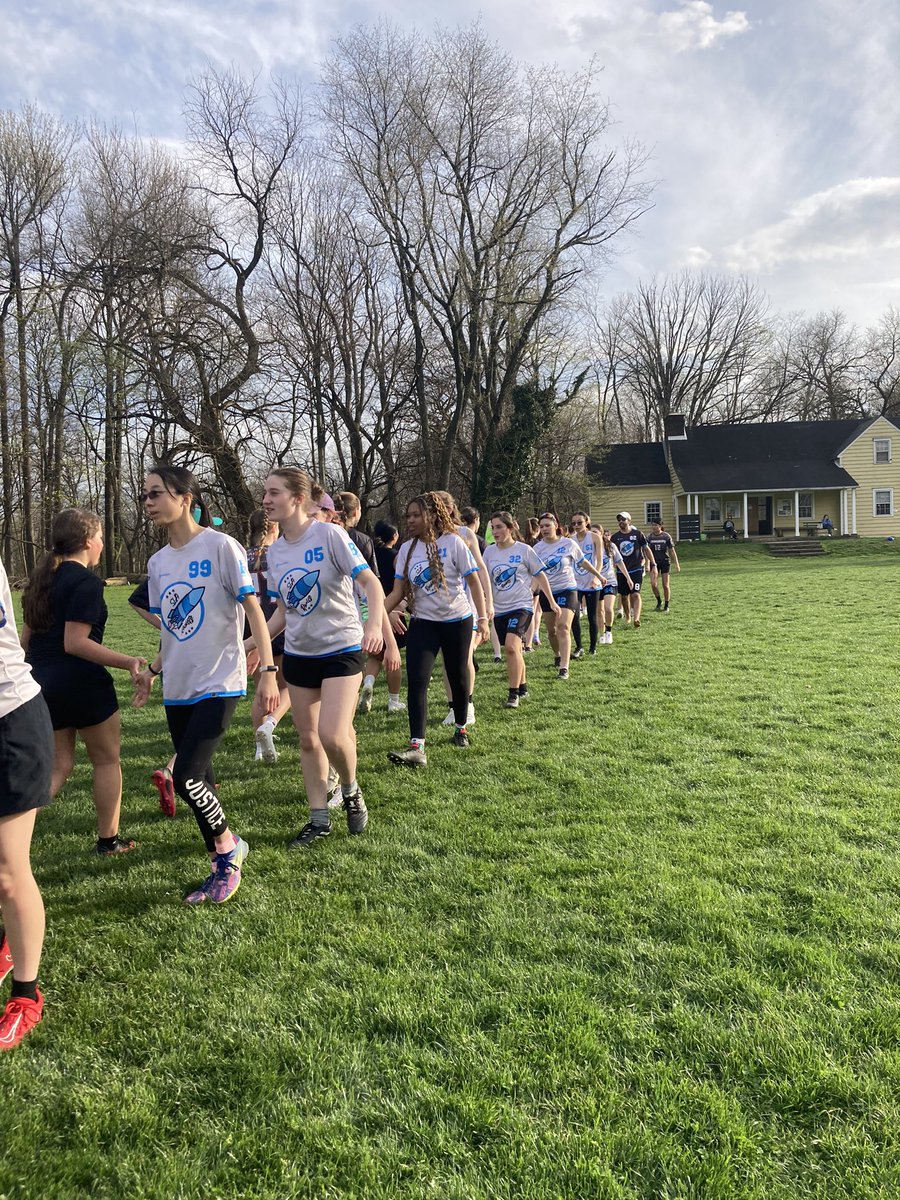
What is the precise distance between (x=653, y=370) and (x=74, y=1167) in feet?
172

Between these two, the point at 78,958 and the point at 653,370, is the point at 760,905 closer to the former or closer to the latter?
the point at 78,958

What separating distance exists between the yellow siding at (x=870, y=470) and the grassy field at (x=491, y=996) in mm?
38146

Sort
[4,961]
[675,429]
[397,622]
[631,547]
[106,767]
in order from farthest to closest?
1. [675,429]
2. [631,547]
3. [397,622]
4. [106,767]
5. [4,961]

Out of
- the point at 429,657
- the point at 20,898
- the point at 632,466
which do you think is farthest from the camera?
the point at 632,466

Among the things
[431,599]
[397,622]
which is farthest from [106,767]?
[397,622]

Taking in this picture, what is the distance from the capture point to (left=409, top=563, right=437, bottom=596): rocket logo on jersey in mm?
5762

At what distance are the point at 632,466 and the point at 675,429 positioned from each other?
11.1 feet

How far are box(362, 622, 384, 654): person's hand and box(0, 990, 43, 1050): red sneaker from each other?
7.25ft

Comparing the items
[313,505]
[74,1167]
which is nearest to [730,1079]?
[74,1167]

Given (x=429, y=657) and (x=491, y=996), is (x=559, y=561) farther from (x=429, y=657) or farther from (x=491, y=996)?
(x=491, y=996)

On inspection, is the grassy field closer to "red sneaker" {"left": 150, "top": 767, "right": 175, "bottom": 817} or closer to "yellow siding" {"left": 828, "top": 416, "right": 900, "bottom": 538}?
"red sneaker" {"left": 150, "top": 767, "right": 175, "bottom": 817}

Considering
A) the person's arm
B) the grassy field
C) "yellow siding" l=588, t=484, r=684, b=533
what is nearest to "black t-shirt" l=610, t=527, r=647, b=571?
the grassy field

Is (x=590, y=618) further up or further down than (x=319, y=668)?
further down

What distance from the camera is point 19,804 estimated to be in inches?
101
